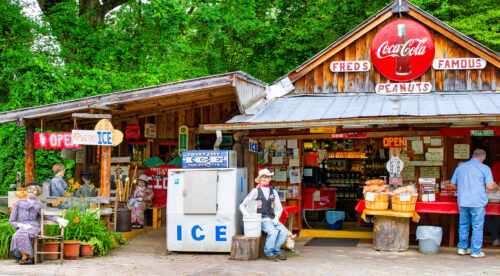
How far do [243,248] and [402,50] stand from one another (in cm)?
604

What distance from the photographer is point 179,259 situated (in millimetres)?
9695

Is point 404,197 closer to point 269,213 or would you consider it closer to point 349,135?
point 349,135

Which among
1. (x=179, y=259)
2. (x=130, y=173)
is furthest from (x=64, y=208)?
(x=130, y=173)

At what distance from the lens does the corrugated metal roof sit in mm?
10102

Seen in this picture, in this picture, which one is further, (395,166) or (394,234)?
(395,166)

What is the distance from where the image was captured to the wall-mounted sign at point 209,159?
10234 millimetres

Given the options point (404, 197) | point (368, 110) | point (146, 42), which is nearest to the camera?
point (404, 197)

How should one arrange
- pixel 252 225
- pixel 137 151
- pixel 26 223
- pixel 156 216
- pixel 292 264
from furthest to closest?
pixel 137 151
pixel 156 216
pixel 252 225
pixel 26 223
pixel 292 264

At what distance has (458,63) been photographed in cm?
1191

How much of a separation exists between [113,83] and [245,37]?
22.2 feet

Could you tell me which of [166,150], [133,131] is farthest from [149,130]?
[166,150]

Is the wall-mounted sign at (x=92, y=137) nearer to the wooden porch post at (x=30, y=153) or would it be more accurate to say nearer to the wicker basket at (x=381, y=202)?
the wooden porch post at (x=30, y=153)

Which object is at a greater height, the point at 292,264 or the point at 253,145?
the point at 253,145

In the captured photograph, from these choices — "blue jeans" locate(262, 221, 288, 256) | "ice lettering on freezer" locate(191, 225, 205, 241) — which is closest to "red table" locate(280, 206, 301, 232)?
"blue jeans" locate(262, 221, 288, 256)
